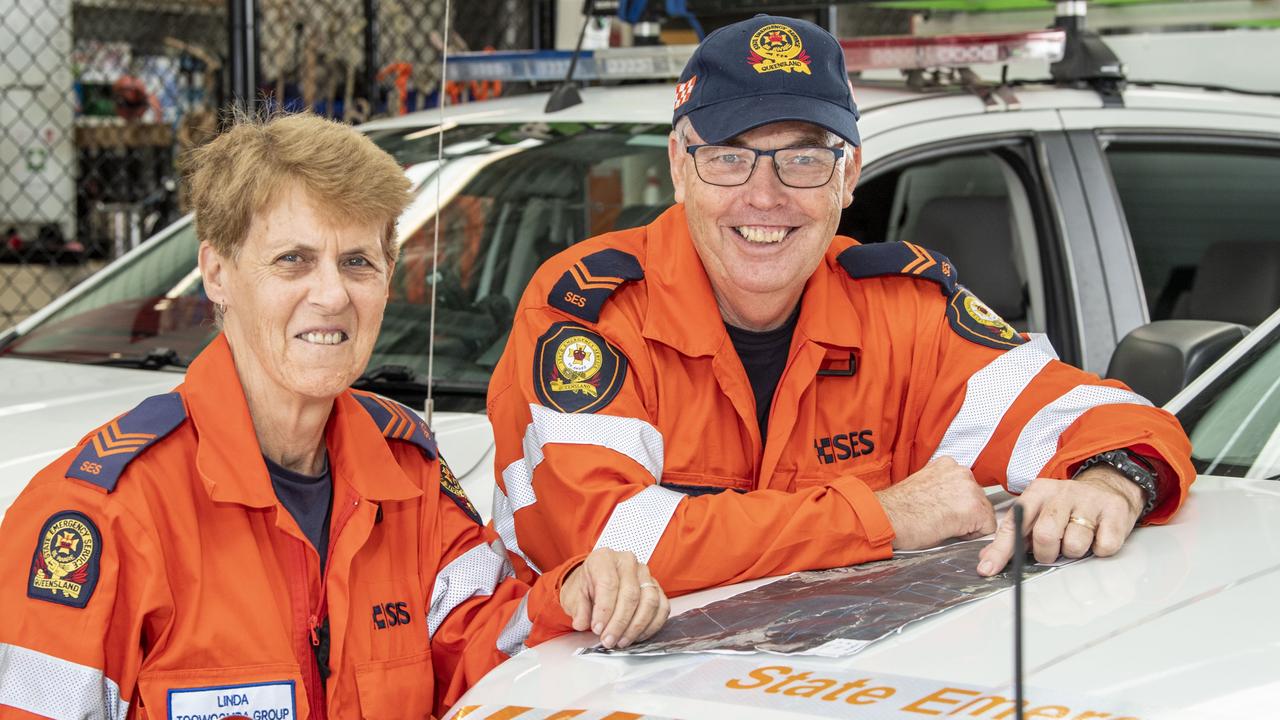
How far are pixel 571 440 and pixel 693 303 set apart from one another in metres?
0.31

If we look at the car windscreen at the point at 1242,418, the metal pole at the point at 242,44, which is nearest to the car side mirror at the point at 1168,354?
the car windscreen at the point at 1242,418

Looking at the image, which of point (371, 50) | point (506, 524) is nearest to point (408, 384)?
point (506, 524)

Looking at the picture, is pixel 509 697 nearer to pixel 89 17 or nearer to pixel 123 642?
pixel 123 642

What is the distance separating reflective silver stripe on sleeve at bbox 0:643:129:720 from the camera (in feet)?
5.98

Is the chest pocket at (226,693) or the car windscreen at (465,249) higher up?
the car windscreen at (465,249)

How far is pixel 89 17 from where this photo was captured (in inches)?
396

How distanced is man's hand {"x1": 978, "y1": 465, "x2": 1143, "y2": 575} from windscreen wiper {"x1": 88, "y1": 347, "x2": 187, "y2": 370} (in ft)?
6.23

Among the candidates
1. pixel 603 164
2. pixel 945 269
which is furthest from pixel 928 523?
pixel 603 164

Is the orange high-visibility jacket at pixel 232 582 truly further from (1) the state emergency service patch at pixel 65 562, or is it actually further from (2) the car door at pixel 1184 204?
(2) the car door at pixel 1184 204

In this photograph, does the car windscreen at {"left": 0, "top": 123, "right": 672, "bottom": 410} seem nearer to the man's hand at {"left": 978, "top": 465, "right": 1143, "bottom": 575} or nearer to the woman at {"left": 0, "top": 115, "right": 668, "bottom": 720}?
the woman at {"left": 0, "top": 115, "right": 668, "bottom": 720}

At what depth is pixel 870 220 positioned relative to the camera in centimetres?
421

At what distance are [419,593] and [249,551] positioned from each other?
0.94 feet

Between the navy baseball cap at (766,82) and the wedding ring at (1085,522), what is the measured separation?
0.73 metres

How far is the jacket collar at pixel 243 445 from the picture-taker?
201 centimetres
